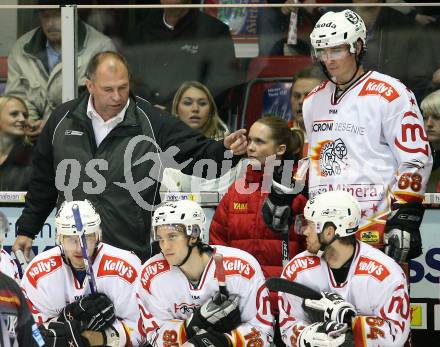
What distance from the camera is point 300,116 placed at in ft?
23.2

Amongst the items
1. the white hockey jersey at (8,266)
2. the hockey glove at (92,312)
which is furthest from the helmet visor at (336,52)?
the white hockey jersey at (8,266)

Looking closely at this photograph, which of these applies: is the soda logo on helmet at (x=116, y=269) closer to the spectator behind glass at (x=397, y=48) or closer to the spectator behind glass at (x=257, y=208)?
the spectator behind glass at (x=257, y=208)

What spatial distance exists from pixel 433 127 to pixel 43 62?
2.27 meters

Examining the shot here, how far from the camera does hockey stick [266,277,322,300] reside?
5.89m

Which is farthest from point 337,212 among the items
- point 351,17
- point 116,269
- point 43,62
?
point 43,62

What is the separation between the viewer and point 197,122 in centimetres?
715

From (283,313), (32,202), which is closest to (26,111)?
(32,202)

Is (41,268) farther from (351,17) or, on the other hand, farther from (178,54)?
(351,17)

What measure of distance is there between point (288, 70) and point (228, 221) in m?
1.07

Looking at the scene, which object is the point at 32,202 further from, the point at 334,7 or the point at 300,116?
the point at 334,7

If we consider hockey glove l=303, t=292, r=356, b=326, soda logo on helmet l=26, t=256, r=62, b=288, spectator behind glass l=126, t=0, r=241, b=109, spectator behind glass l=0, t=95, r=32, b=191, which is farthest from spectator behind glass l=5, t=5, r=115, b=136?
hockey glove l=303, t=292, r=356, b=326

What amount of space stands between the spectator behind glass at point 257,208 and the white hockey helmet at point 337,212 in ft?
1.54

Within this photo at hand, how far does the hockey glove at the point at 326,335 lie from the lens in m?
5.73

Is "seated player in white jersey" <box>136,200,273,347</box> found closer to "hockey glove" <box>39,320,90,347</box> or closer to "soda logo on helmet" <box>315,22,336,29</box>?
"hockey glove" <box>39,320,90,347</box>
